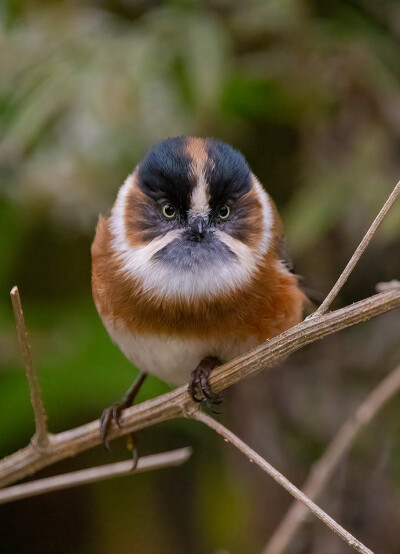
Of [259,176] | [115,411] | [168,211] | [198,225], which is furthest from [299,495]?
[259,176]

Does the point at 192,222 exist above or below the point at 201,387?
above

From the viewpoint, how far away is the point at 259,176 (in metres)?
3.74

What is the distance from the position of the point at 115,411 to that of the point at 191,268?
0.67m

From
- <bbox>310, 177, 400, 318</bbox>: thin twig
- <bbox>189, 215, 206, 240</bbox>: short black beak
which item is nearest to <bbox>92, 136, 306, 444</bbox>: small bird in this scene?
<bbox>189, 215, 206, 240</bbox>: short black beak

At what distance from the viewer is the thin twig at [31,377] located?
6.35ft

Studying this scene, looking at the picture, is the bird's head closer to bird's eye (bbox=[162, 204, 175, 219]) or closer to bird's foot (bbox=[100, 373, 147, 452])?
bird's eye (bbox=[162, 204, 175, 219])

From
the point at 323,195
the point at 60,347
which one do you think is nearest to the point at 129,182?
the point at 323,195

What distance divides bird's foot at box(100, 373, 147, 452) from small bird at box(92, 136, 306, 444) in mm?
13

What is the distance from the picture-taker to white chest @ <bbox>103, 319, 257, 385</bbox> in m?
2.53

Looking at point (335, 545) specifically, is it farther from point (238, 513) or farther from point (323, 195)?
point (323, 195)

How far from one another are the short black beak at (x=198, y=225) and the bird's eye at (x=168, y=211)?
79 mm

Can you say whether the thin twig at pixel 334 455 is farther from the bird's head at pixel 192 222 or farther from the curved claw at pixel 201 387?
the bird's head at pixel 192 222

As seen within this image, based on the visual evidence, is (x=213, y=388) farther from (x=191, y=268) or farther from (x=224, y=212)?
(x=224, y=212)

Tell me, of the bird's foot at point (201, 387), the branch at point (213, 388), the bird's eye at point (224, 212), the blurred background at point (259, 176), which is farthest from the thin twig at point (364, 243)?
the blurred background at point (259, 176)
